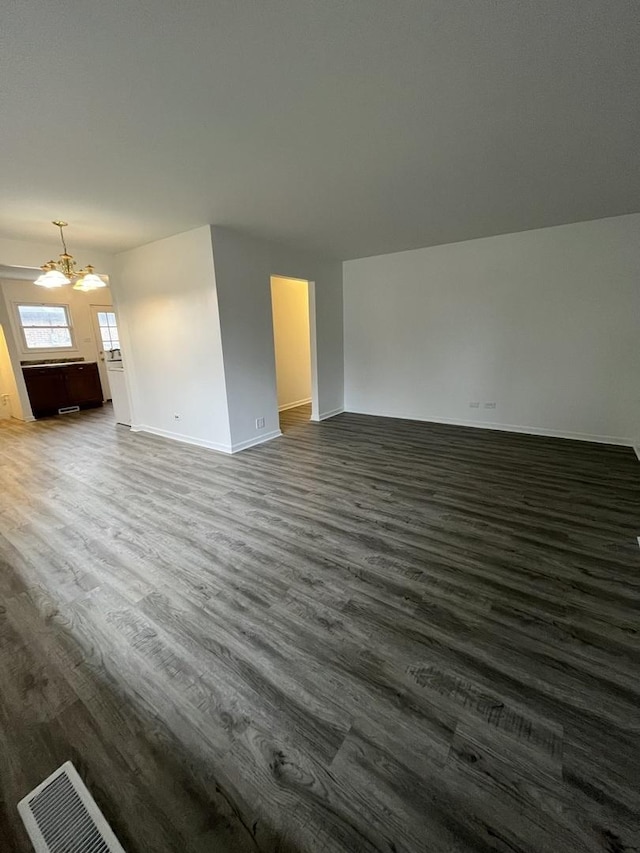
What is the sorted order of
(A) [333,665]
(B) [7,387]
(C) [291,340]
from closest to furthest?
(A) [333,665] < (C) [291,340] < (B) [7,387]

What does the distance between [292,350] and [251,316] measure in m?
2.20

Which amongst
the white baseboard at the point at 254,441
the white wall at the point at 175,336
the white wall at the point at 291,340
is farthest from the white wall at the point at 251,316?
the white wall at the point at 291,340

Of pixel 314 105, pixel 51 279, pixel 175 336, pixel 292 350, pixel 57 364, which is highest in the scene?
pixel 314 105

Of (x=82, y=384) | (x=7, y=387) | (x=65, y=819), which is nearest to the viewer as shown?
(x=65, y=819)

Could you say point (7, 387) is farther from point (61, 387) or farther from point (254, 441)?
point (254, 441)

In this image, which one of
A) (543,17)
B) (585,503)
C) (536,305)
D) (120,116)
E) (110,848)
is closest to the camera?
(110,848)

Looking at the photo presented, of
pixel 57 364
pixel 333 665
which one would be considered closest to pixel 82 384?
pixel 57 364

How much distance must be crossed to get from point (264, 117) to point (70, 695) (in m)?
3.05

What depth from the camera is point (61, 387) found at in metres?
7.16

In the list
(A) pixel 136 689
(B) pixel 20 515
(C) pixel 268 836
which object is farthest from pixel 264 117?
(B) pixel 20 515

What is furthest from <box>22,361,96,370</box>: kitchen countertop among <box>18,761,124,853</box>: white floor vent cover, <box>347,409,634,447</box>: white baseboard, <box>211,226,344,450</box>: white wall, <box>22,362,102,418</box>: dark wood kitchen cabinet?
<box>18,761,124,853</box>: white floor vent cover

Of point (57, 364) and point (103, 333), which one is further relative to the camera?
point (103, 333)

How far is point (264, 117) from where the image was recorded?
1922 mm

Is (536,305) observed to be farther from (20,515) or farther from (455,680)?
A: (20,515)
